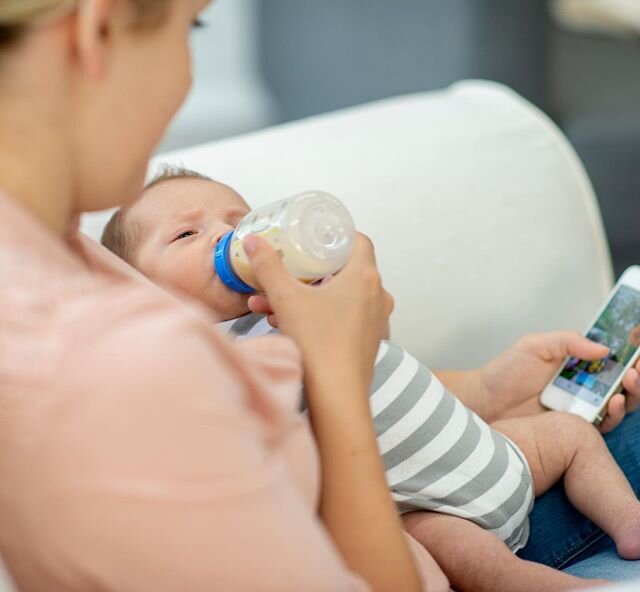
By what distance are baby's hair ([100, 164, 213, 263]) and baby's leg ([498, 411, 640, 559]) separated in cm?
42

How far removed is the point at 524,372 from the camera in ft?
3.98

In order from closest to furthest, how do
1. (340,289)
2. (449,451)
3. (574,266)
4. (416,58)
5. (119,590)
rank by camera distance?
(119,590) < (340,289) < (449,451) < (574,266) < (416,58)

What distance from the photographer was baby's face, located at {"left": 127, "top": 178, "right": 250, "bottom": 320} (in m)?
1.02

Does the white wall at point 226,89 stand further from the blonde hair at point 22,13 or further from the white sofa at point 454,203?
the blonde hair at point 22,13

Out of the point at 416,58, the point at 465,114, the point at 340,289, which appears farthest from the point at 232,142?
the point at 416,58

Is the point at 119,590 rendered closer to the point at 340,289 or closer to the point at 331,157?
the point at 340,289

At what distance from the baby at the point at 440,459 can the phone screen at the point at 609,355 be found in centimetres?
12

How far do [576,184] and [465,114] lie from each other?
172 mm

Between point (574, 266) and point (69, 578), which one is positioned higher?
point (69, 578)

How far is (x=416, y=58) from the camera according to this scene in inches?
89.0

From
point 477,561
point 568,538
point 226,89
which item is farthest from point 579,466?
point 226,89

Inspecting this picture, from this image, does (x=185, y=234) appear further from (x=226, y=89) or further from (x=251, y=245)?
(x=226, y=89)

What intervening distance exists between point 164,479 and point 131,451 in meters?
0.02

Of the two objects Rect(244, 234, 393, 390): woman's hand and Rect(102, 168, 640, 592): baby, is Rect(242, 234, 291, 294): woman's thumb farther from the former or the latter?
Rect(102, 168, 640, 592): baby
